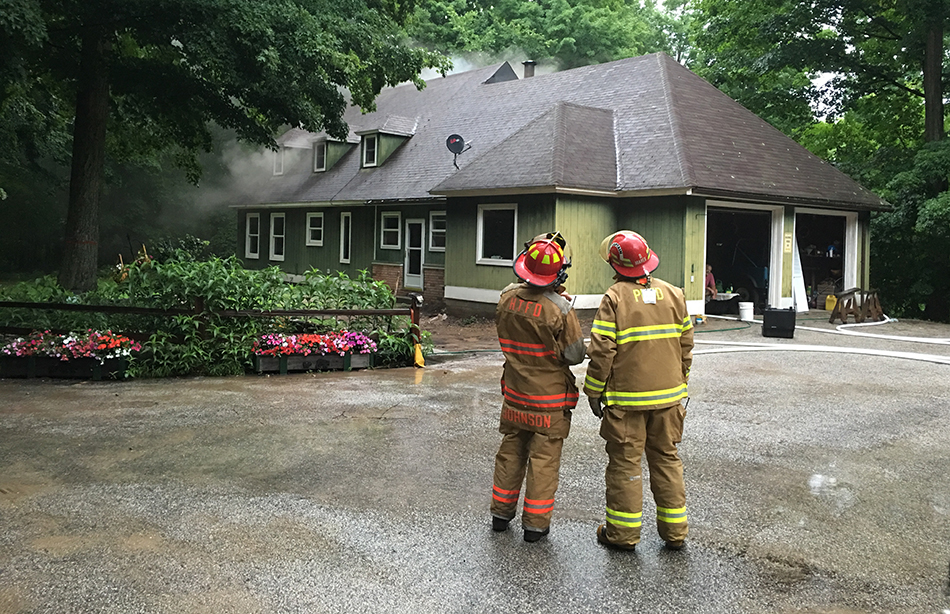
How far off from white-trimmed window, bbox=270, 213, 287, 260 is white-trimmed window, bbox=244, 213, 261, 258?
1110 mm

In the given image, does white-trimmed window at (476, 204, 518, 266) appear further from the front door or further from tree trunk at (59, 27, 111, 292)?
tree trunk at (59, 27, 111, 292)

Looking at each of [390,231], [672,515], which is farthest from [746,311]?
[672,515]

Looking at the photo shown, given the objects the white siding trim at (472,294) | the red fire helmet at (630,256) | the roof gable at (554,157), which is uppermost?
the roof gable at (554,157)

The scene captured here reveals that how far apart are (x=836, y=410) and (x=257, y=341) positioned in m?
6.84

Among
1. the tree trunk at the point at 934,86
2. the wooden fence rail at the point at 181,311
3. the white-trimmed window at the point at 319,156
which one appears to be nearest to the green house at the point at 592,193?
the white-trimmed window at the point at 319,156

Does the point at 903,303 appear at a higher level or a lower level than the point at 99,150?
lower

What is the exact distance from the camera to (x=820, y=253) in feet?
72.8

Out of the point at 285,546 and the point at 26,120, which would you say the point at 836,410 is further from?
the point at 26,120

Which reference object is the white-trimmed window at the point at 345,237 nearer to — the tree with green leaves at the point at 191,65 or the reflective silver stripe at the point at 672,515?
the tree with green leaves at the point at 191,65

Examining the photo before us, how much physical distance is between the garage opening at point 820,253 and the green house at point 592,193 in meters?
0.05

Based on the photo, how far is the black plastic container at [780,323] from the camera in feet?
49.2

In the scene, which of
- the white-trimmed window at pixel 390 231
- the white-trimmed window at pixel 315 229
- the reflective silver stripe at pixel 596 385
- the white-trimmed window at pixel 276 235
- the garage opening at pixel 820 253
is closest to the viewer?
the reflective silver stripe at pixel 596 385

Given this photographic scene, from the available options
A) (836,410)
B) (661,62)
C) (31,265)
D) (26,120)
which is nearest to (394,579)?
(836,410)

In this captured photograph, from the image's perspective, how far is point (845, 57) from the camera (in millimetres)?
22469
